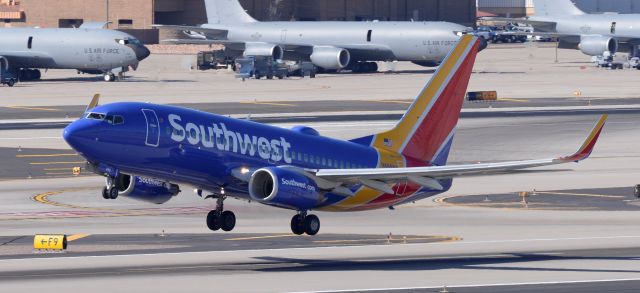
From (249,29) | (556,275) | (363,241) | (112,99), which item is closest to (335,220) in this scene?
(363,241)

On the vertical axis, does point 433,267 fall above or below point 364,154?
below

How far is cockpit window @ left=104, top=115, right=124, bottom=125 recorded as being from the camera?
46.3 m

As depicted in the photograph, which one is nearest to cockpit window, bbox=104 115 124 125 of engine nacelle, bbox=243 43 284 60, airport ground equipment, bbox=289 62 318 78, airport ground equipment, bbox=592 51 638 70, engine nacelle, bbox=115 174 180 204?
engine nacelle, bbox=115 174 180 204

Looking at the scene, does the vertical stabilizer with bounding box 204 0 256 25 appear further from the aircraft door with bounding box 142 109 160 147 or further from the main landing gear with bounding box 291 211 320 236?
the aircraft door with bounding box 142 109 160 147

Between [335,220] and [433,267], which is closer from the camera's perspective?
[433,267]

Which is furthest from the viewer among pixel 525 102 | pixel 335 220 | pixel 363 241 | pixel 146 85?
pixel 146 85

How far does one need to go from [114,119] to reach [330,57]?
415ft

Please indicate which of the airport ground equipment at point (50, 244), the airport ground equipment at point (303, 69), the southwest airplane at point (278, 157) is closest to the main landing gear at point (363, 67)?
the airport ground equipment at point (303, 69)

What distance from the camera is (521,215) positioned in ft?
229

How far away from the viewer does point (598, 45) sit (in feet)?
619

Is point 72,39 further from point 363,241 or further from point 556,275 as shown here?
point 556,275

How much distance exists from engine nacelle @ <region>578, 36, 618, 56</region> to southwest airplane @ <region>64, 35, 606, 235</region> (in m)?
135

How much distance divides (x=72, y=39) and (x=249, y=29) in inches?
1241

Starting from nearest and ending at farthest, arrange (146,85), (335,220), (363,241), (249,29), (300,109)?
1. (363,241)
2. (335,220)
3. (300,109)
4. (146,85)
5. (249,29)
